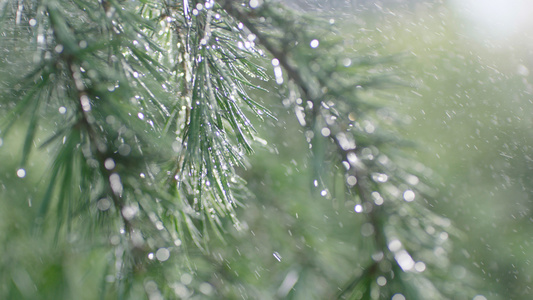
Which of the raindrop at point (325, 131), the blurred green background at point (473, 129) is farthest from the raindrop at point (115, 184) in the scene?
the blurred green background at point (473, 129)

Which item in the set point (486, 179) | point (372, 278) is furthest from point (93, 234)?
point (486, 179)

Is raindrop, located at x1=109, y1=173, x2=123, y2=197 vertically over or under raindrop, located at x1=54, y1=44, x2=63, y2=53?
under

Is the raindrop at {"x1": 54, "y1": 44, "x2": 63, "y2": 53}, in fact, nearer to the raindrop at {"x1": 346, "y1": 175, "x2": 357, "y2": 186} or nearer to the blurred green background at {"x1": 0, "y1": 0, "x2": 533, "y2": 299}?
the raindrop at {"x1": 346, "y1": 175, "x2": 357, "y2": 186}

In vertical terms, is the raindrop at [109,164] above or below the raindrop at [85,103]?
below

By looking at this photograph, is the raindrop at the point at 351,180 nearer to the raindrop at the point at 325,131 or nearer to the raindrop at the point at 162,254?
the raindrop at the point at 325,131

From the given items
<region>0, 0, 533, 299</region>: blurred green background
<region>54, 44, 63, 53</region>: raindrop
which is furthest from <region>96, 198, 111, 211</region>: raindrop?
<region>0, 0, 533, 299</region>: blurred green background

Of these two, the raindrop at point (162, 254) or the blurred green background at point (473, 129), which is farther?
the blurred green background at point (473, 129)

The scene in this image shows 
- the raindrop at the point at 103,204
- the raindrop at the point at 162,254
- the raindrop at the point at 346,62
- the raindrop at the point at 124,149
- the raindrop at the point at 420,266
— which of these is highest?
the raindrop at the point at 346,62

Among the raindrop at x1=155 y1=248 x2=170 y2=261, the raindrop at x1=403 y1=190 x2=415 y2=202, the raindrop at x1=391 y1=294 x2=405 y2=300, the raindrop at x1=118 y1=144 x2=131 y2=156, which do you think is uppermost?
the raindrop at x1=118 y1=144 x2=131 y2=156

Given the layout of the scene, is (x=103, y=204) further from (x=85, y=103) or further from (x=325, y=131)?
(x=325, y=131)
